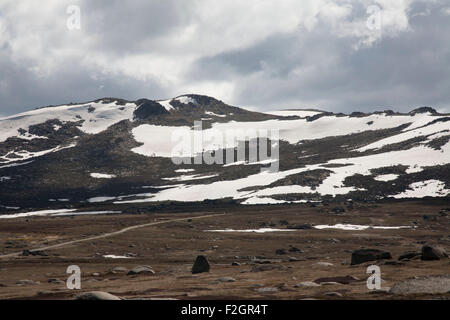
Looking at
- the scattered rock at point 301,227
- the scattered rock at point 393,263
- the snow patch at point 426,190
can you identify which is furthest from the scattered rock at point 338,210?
the scattered rock at point 393,263

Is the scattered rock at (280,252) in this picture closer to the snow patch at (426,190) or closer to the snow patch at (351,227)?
the snow patch at (351,227)

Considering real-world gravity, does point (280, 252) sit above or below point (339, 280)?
below

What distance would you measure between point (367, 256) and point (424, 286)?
21.9 m

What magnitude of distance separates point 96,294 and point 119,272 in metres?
29.8

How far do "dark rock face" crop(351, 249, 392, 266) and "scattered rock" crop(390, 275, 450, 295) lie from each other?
19.6 metres

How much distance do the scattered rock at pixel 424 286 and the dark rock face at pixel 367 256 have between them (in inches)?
771

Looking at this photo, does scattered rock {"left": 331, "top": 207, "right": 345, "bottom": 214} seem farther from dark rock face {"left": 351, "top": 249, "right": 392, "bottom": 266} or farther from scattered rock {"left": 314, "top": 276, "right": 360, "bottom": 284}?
scattered rock {"left": 314, "top": 276, "right": 360, "bottom": 284}

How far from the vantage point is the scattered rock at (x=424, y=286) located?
95.8ft

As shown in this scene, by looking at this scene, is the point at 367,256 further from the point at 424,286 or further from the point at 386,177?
the point at 386,177

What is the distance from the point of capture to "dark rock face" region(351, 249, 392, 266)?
51.3 meters

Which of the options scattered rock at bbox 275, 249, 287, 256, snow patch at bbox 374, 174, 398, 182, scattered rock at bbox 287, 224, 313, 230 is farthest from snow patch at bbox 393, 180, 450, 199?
scattered rock at bbox 275, 249, 287, 256

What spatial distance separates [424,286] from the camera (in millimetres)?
30219

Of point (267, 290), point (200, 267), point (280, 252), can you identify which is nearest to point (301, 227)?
point (280, 252)
